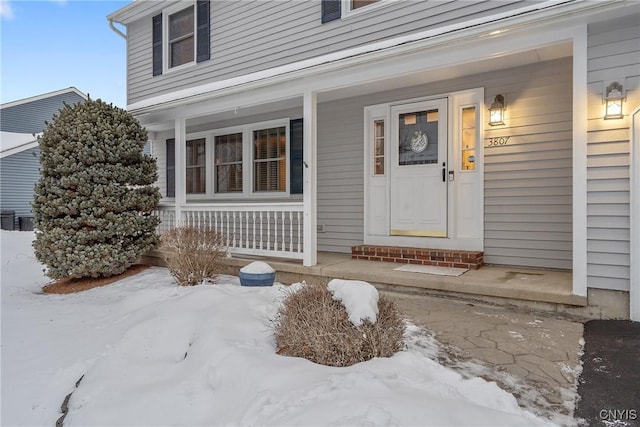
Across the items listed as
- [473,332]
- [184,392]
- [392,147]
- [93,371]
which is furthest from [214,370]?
[392,147]

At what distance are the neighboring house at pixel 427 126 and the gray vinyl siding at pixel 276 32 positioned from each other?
24 mm

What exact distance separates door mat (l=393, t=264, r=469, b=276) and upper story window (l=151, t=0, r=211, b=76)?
5.90m

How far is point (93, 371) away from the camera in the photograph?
278cm

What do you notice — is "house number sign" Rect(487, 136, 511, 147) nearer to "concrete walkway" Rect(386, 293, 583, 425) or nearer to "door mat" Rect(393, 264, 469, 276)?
"door mat" Rect(393, 264, 469, 276)

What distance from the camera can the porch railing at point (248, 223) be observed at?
538 centimetres

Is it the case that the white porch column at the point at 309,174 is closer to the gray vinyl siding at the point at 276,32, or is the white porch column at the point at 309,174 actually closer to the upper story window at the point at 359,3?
the gray vinyl siding at the point at 276,32

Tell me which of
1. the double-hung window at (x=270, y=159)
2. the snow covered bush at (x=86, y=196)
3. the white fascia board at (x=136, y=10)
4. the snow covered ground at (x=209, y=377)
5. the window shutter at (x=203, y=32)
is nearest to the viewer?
the snow covered ground at (x=209, y=377)

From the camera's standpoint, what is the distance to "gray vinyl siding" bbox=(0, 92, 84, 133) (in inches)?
597

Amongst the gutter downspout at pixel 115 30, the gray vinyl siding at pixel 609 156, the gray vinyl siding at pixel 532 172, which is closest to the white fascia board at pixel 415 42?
the gray vinyl siding at pixel 609 156

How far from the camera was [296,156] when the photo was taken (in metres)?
6.54

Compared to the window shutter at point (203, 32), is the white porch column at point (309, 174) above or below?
below

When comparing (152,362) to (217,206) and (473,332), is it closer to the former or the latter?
(473,332)

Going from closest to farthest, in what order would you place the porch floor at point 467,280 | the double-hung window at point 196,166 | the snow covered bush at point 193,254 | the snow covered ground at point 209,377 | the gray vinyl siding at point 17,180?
the snow covered ground at point 209,377
the porch floor at point 467,280
the snow covered bush at point 193,254
the double-hung window at point 196,166
the gray vinyl siding at point 17,180

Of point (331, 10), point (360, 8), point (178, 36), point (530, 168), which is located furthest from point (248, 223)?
point (178, 36)
